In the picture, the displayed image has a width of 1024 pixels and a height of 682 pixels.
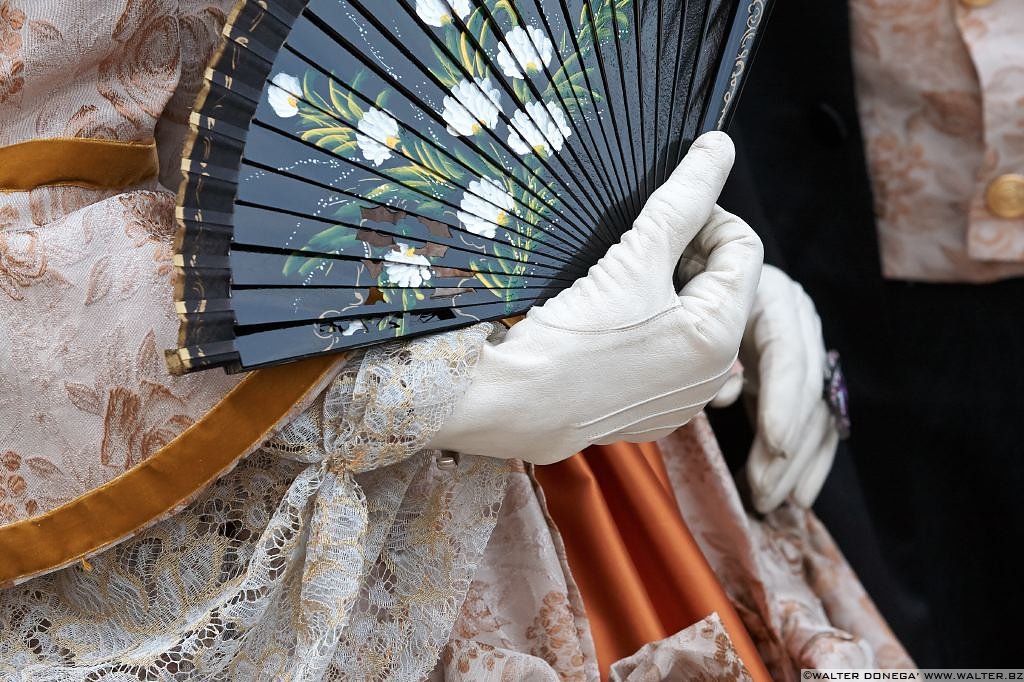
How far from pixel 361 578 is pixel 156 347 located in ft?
0.66

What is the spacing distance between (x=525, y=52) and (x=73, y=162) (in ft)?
1.04

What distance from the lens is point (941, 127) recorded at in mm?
1181

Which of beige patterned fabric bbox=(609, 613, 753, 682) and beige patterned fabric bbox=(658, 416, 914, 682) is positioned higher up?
beige patterned fabric bbox=(609, 613, 753, 682)

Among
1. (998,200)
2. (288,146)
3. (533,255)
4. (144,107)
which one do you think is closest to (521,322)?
(533,255)

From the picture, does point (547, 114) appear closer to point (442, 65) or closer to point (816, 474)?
point (442, 65)

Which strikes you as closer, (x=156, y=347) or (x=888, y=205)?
(x=156, y=347)

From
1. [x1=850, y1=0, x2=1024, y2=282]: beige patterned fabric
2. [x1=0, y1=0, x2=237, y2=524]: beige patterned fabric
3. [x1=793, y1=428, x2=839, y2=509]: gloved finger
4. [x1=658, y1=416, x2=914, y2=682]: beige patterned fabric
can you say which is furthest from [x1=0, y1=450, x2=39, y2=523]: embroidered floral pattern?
[x1=850, y1=0, x2=1024, y2=282]: beige patterned fabric

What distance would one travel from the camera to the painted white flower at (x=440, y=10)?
2.09 ft

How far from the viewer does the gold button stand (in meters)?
1.12

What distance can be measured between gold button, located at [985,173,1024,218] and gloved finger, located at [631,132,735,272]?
56cm

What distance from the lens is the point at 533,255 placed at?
27.1 inches

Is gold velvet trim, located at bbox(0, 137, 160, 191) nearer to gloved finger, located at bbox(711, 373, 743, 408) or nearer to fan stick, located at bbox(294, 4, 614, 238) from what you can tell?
fan stick, located at bbox(294, 4, 614, 238)

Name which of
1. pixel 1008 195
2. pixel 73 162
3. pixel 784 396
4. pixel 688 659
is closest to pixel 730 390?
pixel 784 396

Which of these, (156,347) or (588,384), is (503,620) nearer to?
(588,384)
